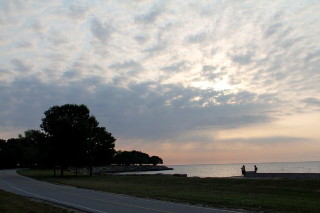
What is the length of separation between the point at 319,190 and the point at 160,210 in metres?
13.0

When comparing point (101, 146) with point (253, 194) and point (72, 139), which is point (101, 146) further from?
point (253, 194)

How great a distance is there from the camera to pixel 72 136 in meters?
61.4

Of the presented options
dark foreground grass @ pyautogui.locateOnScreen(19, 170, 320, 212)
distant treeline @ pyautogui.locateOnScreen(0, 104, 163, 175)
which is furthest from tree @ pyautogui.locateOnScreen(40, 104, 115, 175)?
dark foreground grass @ pyautogui.locateOnScreen(19, 170, 320, 212)

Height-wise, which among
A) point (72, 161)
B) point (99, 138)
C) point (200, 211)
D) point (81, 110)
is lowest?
point (200, 211)

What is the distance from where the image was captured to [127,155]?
631 feet

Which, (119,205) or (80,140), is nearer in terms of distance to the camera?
(119,205)

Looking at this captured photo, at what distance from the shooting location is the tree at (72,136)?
62.1 metres

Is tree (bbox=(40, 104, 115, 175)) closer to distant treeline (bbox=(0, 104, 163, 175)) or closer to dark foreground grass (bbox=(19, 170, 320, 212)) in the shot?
distant treeline (bbox=(0, 104, 163, 175))

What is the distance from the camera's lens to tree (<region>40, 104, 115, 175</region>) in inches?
2443

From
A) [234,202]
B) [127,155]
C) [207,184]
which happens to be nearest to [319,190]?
[234,202]

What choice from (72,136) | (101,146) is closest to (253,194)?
(72,136)

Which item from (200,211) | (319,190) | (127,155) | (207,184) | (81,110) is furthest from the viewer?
(127,155)

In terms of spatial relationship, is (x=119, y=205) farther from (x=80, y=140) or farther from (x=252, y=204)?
(x=80, y=140)

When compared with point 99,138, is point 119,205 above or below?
below
